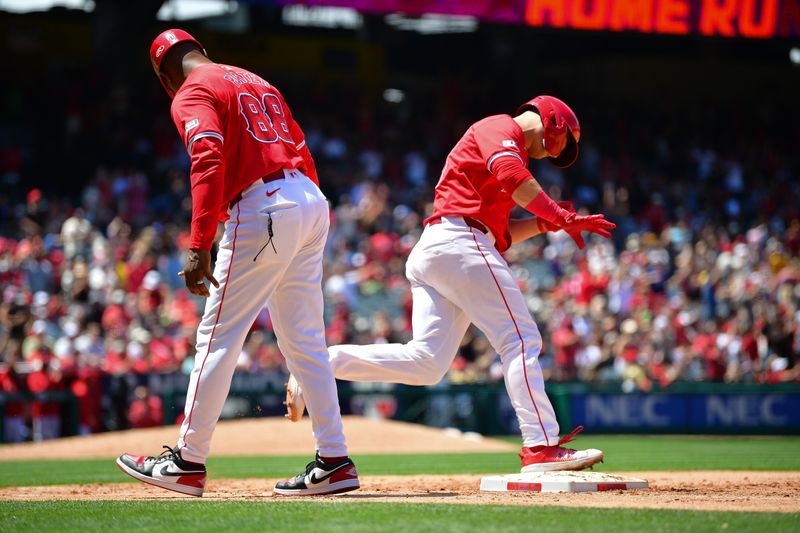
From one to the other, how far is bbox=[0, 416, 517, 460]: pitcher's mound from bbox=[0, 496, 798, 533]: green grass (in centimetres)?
727

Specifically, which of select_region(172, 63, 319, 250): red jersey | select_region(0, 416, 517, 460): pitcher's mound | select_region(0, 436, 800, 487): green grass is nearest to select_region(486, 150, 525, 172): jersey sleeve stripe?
select_region(172, 63, 319, 250): red jersey

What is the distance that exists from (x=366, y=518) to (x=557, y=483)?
62.9 inches

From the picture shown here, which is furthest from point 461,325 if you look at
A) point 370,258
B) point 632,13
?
point 632,13

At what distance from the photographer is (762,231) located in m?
22.5

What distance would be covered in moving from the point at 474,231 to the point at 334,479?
63.0 inches

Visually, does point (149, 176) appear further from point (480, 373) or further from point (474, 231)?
point (474, 231)

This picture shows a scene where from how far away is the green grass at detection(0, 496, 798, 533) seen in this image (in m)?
4.59

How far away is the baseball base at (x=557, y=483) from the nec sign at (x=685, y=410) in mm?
10807

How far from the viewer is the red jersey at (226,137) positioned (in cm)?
551

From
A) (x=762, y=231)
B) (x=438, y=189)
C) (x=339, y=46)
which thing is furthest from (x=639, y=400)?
(x=339, y=46)

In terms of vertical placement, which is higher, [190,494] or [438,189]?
[438,189]

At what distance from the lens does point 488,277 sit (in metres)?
6.52

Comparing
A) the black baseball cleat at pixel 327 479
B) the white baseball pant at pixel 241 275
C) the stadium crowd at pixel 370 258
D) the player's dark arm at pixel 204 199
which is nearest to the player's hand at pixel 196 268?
the player's dark arm at pixel 204 199

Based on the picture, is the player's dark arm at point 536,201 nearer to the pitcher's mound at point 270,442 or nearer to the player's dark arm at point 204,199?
the player's dark arm at point 204,199
